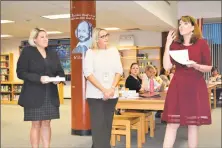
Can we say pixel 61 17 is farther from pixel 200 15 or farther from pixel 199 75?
pixel 199 75

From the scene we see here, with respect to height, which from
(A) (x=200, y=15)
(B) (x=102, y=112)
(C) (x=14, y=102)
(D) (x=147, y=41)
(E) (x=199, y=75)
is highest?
(A) (x=200, y=15)

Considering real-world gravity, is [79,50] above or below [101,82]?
above

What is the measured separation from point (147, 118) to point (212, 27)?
7142 mm

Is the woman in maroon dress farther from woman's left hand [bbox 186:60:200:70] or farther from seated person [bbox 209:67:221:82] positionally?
seated person [bbox 209:67:221:82]

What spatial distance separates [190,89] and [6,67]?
11.5 m

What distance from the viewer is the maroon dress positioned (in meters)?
2.53

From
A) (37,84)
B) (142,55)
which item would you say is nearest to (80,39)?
(37,84)

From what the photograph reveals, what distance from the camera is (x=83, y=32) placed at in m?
5.28

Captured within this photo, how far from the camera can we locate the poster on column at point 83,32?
5.27 meters

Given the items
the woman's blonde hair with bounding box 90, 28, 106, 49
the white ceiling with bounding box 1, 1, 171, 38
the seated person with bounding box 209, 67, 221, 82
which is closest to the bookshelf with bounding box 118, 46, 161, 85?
the white ceiling with bounding box 1, 1, 171, 38

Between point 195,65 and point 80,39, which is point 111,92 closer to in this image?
point 195,65

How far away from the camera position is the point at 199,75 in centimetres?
256

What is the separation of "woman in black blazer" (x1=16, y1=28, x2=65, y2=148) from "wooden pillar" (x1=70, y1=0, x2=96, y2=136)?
2170 millimetres

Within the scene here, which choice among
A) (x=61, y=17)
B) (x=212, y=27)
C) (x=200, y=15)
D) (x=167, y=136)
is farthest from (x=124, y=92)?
(x=212, y=27)
